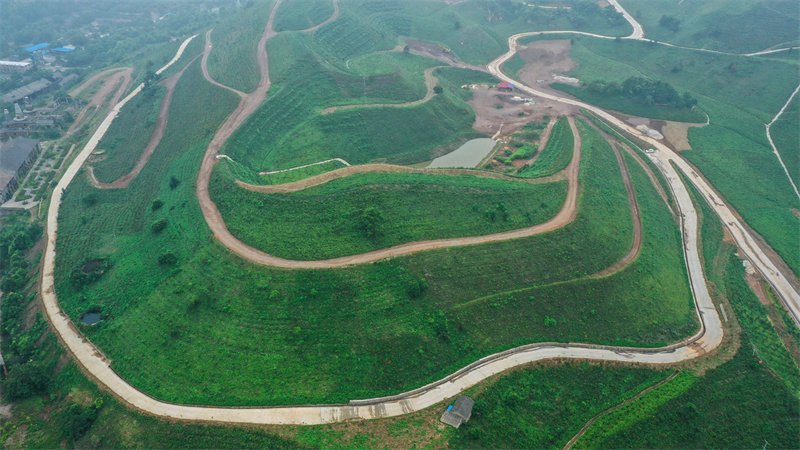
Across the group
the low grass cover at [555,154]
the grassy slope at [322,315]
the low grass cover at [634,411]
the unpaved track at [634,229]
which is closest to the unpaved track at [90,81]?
the grassy slope at [322,315]

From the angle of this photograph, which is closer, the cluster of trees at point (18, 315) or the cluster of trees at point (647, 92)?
the cluster of trees at point (18, 315)

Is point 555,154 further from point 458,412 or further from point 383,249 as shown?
point 458,412

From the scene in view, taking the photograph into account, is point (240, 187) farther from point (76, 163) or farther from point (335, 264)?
point (76, 163)

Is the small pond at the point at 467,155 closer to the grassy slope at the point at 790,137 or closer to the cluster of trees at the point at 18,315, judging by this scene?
the grassy slope at the point at 790,137

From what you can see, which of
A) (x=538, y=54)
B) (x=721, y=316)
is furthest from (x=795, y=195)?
(x=538, y=54)

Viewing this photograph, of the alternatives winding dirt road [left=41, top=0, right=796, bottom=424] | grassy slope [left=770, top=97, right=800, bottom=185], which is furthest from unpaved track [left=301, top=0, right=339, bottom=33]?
grassy slope [left=770, top=97, right=800, bottom=185]

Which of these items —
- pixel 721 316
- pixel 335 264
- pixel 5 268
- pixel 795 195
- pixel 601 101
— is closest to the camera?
pixel 335 264
